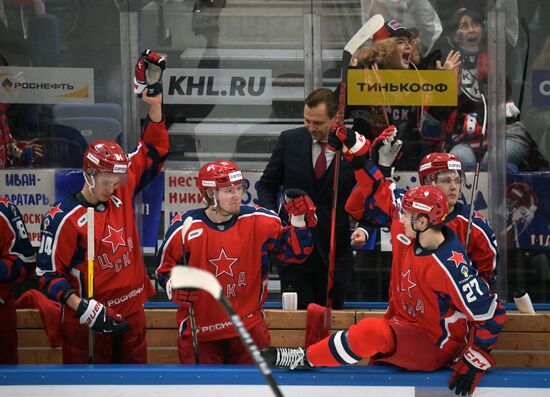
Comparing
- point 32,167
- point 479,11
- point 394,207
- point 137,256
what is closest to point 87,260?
point 137,256

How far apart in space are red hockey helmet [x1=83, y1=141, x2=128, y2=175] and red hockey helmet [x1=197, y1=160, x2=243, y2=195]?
13.4 inches

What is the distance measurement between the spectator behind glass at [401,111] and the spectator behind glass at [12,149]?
1765mm

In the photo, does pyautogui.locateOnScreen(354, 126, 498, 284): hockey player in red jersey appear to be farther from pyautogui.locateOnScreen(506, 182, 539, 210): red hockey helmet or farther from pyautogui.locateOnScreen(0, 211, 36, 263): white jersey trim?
pyautogui.locateOnScreen(506, 182, 539, 210): red hockey helmet

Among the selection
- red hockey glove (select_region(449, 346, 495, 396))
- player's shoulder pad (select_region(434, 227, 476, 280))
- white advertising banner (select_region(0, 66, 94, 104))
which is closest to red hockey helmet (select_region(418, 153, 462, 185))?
player's shoulder pad (select_region(434, 227, 476, 280))

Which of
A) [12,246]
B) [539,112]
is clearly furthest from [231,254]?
[539,112]

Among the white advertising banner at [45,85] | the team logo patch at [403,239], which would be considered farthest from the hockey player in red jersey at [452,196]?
the white advertising banner at [45,85]

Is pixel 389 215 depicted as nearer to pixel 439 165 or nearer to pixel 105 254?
pixel 439 165

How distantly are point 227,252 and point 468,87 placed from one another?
2.23 meters

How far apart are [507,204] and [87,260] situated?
2.69 m

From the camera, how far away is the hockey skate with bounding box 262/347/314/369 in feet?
13.7

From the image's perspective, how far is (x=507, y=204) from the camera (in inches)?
250

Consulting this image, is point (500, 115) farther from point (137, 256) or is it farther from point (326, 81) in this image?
point (137, 256)

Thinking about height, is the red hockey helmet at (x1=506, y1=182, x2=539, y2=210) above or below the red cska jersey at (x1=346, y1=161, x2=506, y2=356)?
above

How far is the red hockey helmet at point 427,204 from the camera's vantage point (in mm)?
4168
